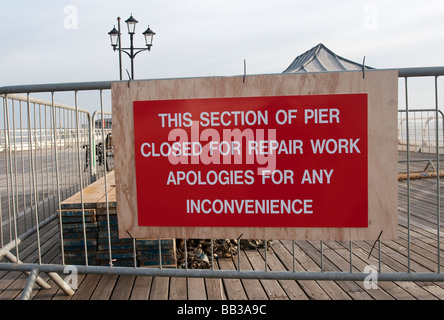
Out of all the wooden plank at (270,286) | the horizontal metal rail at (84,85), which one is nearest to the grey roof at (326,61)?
the wooden plank at (270,286)

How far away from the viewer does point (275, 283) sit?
374 centimetres

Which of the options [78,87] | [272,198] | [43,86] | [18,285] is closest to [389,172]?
[272,198]

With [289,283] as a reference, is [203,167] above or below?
above

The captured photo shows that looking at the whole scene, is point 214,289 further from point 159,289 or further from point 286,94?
point 286,94

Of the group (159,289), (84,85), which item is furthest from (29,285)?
(84,85)

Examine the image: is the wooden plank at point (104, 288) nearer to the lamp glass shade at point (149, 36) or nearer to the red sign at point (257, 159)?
the red sign at point (257, 159)

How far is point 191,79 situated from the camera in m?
3.06

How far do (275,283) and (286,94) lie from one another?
180 cm

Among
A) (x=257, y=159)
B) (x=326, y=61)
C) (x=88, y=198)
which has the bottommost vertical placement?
(x=88, y=198)

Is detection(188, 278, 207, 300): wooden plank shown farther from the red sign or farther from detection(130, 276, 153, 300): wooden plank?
the red sign

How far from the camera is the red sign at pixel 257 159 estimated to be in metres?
2.99

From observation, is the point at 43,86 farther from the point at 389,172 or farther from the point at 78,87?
the point at 389,172

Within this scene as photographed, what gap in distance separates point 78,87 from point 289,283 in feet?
8.35

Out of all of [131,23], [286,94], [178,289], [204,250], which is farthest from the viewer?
[131,23]
